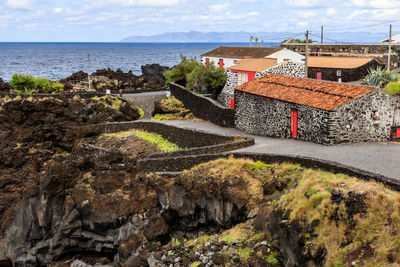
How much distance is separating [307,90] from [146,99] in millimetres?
26775

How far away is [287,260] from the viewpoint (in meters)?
16.1

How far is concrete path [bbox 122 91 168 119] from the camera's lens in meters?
49.5

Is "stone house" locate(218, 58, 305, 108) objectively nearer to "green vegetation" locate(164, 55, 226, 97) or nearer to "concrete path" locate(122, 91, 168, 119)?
"green vegetation" locate(164, 55, 226, 97)

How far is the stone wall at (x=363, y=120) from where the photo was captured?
24.7 meters

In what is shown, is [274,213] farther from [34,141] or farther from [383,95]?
[34,141]

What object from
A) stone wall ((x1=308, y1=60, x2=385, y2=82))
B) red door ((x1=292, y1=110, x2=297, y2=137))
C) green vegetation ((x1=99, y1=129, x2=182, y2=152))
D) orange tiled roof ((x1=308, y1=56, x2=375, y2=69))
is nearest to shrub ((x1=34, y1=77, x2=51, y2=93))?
green vegetation ((x1=99, y1=129, x2=182, y2=152))

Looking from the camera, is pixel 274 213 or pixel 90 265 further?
pixel 90 265

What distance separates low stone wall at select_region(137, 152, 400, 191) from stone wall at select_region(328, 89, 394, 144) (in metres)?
4.78

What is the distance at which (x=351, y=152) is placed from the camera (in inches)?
908

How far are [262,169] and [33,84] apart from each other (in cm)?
4533

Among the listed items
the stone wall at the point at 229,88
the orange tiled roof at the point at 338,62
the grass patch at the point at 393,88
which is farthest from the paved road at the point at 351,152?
the orange tiled roof at the point at 338,62

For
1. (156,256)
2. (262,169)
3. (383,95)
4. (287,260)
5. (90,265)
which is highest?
(383,95)

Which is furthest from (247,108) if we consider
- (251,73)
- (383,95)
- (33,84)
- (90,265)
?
(33,84)

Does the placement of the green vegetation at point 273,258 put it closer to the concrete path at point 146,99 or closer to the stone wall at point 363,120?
the stone wall at point 363,120
